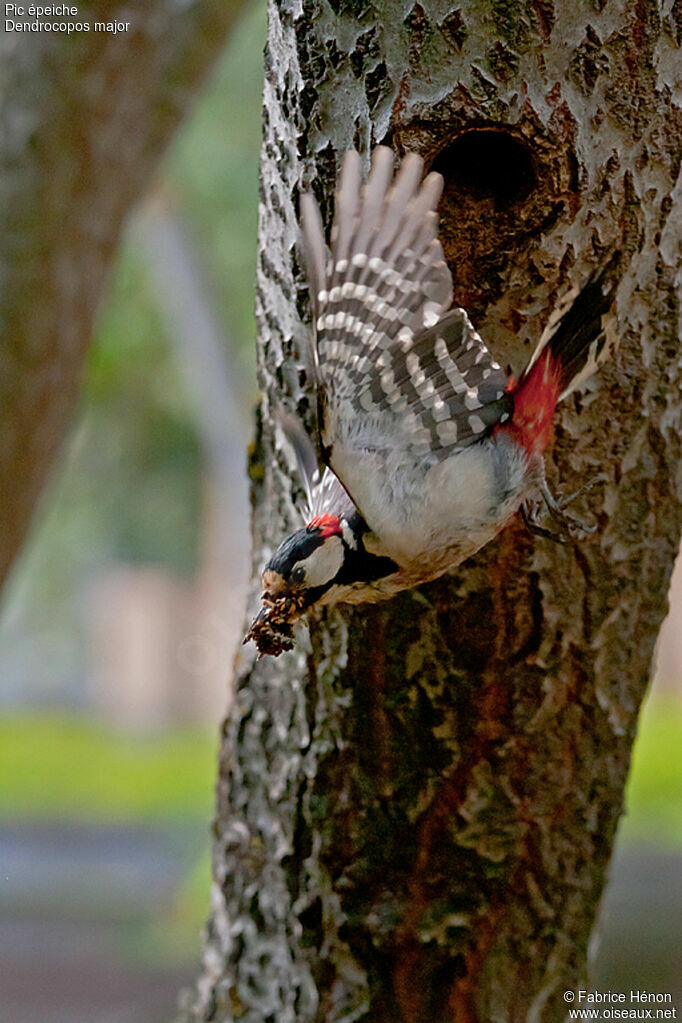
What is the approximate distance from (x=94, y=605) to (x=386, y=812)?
1076cm

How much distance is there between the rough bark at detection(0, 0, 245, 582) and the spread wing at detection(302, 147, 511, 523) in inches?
55.3

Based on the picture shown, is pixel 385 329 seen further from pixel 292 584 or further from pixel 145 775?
pixel 145 775

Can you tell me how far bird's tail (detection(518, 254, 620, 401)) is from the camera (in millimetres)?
1468

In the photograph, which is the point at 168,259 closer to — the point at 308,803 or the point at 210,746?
the point at 210,746

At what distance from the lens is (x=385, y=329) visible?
1399mm

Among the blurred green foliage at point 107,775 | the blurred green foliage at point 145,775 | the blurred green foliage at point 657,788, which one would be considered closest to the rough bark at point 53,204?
the blurred green foliage at point 657,788

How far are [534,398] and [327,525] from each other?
1.01ft

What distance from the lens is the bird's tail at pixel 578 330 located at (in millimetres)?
1468

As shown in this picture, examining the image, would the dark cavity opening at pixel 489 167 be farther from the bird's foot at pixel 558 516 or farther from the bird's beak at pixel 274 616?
the bird's beak at pixel 274 616

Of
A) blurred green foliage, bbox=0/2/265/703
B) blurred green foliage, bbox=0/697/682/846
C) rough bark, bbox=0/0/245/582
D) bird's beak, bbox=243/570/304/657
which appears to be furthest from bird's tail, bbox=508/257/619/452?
blurred green foliage, bbox=0/2/265/703

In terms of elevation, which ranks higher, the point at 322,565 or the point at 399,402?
the point at 399,402

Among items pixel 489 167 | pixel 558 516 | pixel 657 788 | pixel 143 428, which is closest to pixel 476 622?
pixel 558 516

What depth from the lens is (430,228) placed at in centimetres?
133

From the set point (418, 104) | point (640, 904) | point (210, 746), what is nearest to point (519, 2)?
point (418, 104)
